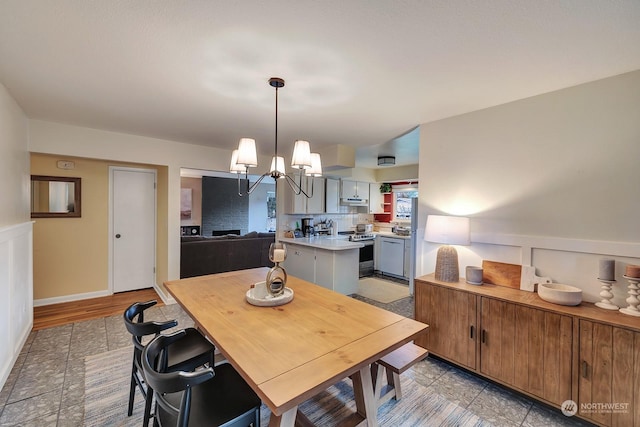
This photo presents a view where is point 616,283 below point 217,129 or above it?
below

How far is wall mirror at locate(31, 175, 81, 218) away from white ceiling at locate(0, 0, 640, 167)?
1.47m

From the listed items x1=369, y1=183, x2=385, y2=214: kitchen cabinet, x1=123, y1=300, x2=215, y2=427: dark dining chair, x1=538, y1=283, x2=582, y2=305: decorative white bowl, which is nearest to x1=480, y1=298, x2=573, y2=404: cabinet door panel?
x1=538, y1=283, x2=582, y2=305: decorative white bowl

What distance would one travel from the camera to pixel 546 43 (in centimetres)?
153

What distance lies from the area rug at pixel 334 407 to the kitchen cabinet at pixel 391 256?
A: 3.23 m

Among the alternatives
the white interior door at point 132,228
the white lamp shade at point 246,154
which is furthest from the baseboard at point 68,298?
the white lamp shade at point 246,154

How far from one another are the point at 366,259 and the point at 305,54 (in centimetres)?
463

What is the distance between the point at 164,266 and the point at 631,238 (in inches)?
196

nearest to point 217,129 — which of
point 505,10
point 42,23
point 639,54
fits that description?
point 42,23

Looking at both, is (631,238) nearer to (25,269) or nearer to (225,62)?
(225,62)

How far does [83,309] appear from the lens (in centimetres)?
364

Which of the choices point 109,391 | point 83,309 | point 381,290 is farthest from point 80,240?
point 381,290

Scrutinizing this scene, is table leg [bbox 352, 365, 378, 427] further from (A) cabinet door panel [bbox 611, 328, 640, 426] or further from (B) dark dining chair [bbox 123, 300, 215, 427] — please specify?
(A) cabinet door panel [bbox 611, 328, 640, 426]

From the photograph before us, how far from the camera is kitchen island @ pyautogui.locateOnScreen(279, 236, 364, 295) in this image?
3979 mm

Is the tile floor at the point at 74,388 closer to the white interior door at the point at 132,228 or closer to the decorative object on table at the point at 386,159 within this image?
the white interior door at the point at 132,228
